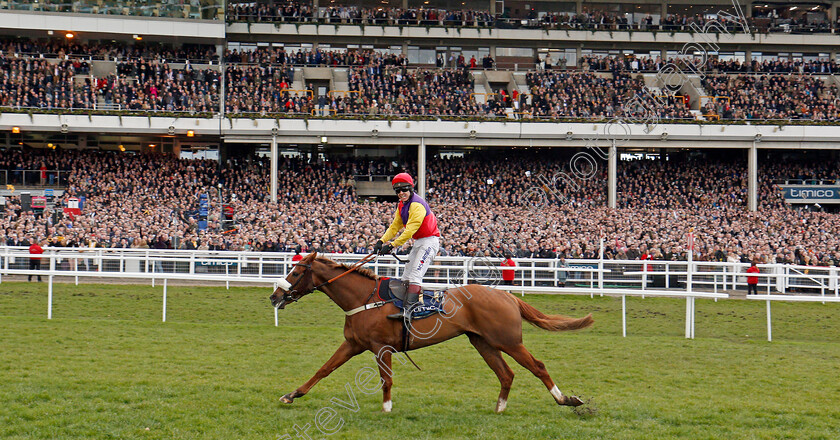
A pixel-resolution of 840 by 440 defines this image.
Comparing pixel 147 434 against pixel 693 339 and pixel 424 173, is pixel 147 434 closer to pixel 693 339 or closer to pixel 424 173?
pixel 693 339

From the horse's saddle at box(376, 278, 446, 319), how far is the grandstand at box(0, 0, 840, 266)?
1677cm

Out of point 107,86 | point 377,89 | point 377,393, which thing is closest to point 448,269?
point 377,393

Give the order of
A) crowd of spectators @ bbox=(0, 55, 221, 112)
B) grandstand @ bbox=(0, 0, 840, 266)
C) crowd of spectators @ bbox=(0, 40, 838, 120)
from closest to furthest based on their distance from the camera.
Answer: grandstand @ bbox=(0, 0, 840, 266)
crowd of spectators @ bbox=(0, 55, 221, 112)
crowd of spectators @ bbox=(0, 40, 838, 120)

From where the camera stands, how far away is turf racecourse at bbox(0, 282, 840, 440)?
6488 mm

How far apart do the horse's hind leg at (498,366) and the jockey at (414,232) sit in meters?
0.72

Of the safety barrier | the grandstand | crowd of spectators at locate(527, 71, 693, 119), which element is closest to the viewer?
the safety barrier

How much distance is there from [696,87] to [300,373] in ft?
105

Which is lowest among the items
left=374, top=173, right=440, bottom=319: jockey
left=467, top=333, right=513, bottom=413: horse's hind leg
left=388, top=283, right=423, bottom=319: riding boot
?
left=467, top=333, right=513, bottom=413: horse's hind leg

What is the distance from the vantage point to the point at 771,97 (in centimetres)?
3469

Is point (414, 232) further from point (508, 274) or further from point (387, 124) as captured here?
point (387, 124)

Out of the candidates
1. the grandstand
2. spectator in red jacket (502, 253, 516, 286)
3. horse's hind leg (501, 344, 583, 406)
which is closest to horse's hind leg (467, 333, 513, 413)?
horse's hind leg (501, 344, 583, 406)

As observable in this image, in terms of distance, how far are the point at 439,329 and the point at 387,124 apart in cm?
2537

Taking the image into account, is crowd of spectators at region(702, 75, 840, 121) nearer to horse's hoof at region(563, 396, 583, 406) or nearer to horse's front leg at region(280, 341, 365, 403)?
horse's hoof at region(563, 396, 583, 406)

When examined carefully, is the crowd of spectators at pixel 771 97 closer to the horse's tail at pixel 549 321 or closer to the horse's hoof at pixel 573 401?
the horse's tail at pixel 549 321
